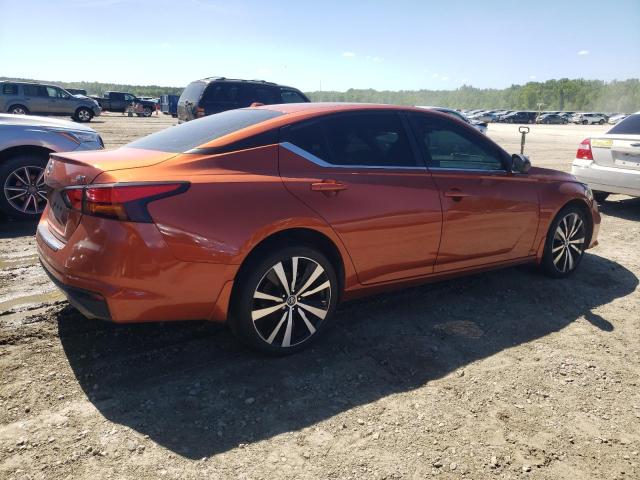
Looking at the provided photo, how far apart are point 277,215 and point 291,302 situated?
60 cm

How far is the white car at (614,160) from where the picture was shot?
23.9 ft

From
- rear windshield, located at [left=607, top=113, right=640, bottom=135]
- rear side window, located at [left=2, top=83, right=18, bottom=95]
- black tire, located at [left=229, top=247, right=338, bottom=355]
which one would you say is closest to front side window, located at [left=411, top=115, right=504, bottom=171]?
black tire, located at [left=229, top=247, right=338, bottom=355]

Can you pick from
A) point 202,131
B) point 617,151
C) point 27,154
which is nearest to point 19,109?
point 27,154

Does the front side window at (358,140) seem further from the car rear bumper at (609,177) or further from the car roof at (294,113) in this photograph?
the car rear bumper at (609,177)

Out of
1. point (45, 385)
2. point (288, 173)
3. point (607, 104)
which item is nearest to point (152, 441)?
point (45, 385)

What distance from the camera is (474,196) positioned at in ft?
12.9

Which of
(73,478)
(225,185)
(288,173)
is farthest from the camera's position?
(288,173)

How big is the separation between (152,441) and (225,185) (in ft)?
4.56

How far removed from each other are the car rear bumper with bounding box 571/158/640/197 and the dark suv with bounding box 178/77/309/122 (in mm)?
8051

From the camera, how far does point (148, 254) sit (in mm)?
2609

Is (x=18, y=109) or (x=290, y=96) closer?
(x=290, y=96)

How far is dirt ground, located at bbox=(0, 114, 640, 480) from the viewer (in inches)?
90.8

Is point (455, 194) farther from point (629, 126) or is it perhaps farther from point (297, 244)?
point (629, 126)

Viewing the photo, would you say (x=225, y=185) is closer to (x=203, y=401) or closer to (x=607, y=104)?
(x=203, y=401)
